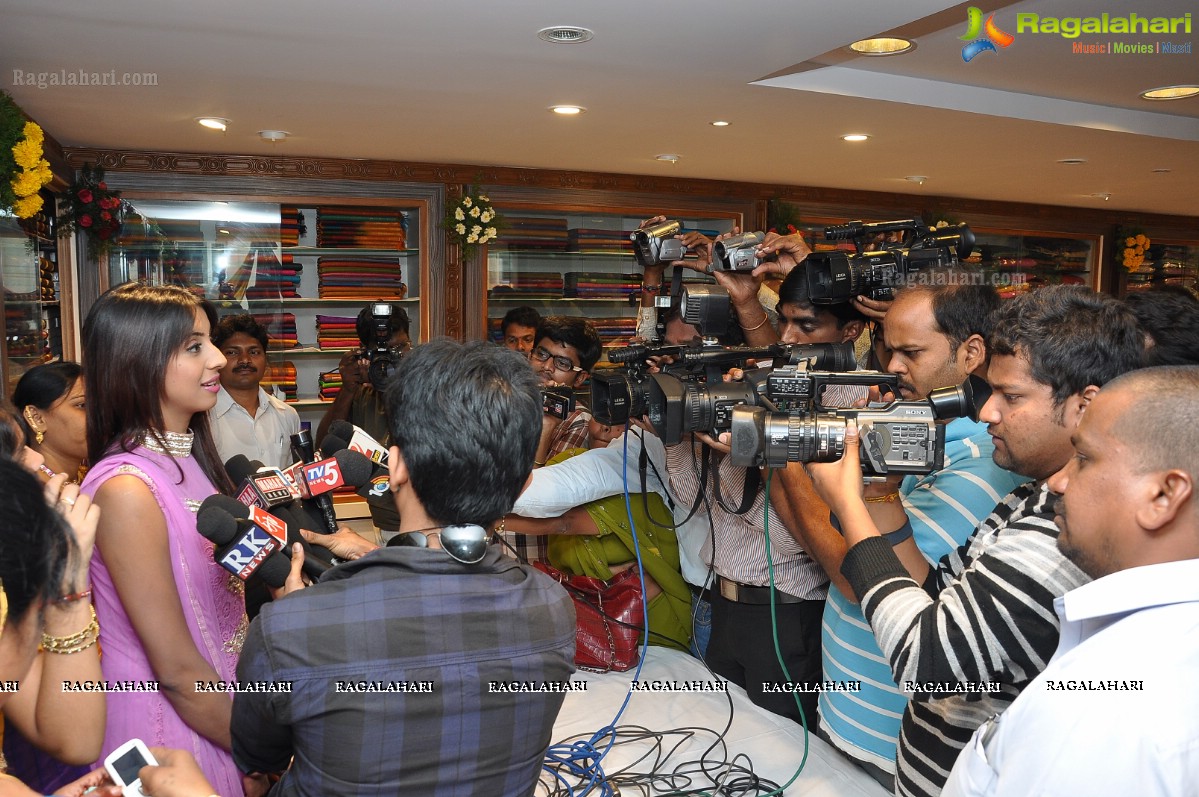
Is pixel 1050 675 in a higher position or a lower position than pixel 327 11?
lower

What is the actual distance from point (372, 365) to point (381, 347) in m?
0.11

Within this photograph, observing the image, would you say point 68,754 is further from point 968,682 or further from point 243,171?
point 243,171

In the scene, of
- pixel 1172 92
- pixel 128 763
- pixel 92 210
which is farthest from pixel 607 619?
pixel 92 210

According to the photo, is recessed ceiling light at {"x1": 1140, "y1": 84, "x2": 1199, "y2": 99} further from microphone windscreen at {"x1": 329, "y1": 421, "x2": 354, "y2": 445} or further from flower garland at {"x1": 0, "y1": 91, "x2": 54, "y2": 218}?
flower garland at {"x1": 0, "y1": 91, "x2": 54, "y2": 218}

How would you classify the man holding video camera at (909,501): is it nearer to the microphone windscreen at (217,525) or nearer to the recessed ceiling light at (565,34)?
the microphone windscreen at (217,525)

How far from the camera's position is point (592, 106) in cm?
386

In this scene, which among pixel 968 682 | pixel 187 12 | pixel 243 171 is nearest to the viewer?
pixel 968 682

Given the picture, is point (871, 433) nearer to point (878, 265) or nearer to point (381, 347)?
point (878, 265)

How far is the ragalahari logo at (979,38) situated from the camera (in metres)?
2.92

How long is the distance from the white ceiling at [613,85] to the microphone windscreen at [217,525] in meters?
1.86

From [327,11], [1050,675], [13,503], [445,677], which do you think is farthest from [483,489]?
[327,11]

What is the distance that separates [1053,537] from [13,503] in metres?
1.17

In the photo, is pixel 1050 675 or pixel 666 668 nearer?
pixel 1050 675

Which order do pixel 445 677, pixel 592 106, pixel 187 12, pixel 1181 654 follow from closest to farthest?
pixel 1181 654
pixel 445 677
pixel 187 12
pixel 592 106
